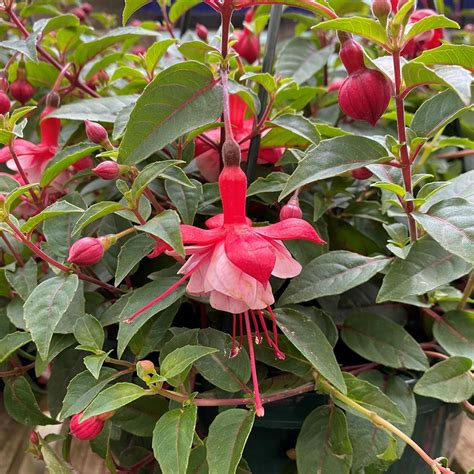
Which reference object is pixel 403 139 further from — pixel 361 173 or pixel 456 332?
pixel 456 332

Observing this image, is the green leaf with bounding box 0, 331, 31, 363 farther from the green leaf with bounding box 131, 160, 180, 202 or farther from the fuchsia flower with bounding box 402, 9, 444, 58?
the fuchsia flower with bounding box 402, 9, 444, 58

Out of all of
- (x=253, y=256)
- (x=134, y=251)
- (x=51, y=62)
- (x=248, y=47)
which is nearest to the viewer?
(x=253, y=256)

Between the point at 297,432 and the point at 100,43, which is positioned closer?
the point at 297,432

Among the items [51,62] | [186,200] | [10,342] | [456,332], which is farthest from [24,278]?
[456,332]

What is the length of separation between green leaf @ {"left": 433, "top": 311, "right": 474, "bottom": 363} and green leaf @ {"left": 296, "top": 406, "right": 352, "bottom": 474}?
11 cm

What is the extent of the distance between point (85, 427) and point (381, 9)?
0.34 m

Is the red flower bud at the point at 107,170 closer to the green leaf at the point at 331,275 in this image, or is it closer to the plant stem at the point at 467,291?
the green leaf at the point at 331,275

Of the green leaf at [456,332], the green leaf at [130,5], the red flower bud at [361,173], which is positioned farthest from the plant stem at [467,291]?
the green leaf at [130,5]

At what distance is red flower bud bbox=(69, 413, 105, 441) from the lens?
16.4 inches

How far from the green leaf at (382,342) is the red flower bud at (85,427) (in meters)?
0.21

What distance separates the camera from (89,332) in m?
0.44

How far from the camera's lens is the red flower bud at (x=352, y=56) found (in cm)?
38

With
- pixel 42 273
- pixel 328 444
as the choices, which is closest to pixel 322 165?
pixel 328 444

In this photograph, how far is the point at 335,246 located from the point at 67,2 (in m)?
0.77
